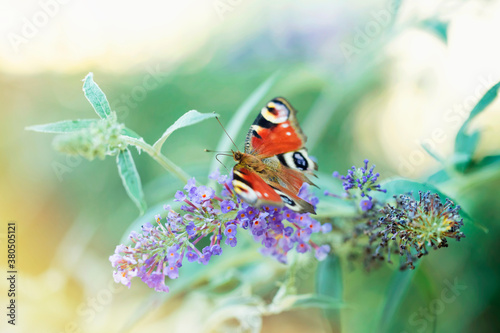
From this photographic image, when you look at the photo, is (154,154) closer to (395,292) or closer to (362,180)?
(362,180)

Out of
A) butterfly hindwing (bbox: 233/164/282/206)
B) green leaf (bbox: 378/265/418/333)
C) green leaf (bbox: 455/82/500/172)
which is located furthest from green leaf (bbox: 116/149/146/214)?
green leaf (bbox: 455/82/500/172)

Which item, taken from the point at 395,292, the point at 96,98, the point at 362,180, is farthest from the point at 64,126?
the point at 395,292

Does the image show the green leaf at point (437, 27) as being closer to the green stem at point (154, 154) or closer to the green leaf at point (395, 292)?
the green leaf at point (395, 292)

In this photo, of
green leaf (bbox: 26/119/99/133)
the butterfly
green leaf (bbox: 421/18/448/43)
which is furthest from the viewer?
green leaf (bbox: 421/18/448/43)

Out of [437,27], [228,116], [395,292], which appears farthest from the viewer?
[228,116]

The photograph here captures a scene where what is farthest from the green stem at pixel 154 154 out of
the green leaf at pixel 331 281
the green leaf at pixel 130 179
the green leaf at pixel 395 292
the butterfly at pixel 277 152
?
the green leaf at pixel 395 292

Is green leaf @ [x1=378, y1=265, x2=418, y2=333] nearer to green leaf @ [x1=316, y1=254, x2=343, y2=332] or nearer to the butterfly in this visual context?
green leaf @ [x1=316, y1=254, x2=343, y2=332]
